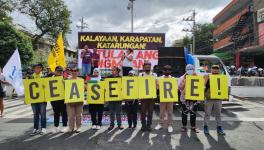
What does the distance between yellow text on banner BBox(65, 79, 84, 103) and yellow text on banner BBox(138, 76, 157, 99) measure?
1580 mm

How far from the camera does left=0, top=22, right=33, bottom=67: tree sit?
3441cm

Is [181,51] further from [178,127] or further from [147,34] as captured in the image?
[178,127]

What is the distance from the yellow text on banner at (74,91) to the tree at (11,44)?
85.3ft

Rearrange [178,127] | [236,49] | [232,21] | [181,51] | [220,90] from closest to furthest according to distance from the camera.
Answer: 1. [220,90]
2. [178,127]
3. [181,51]
4. [236,49]
5. [232,21]

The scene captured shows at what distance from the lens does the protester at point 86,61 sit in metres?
14.9

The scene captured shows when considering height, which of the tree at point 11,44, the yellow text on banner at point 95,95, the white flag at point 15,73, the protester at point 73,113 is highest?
the tree at point 11,44

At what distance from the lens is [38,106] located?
9.92m

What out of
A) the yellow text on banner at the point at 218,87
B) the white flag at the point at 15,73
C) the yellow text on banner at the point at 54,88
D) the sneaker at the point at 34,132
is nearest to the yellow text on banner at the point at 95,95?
the yellow text on banner at the point at 54,88

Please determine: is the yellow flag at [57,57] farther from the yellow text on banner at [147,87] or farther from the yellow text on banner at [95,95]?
the yellow text on banner at [147,87]

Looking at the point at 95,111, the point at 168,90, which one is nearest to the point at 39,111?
the point at 95,111

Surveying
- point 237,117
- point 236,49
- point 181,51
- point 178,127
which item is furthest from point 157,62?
point 236,49

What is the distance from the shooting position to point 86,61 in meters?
14.9

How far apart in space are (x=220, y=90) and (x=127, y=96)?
248cm

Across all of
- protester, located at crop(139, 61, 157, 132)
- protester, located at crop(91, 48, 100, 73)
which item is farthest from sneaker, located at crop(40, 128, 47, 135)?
protester, located at crop(91, 48, 100, 73)
